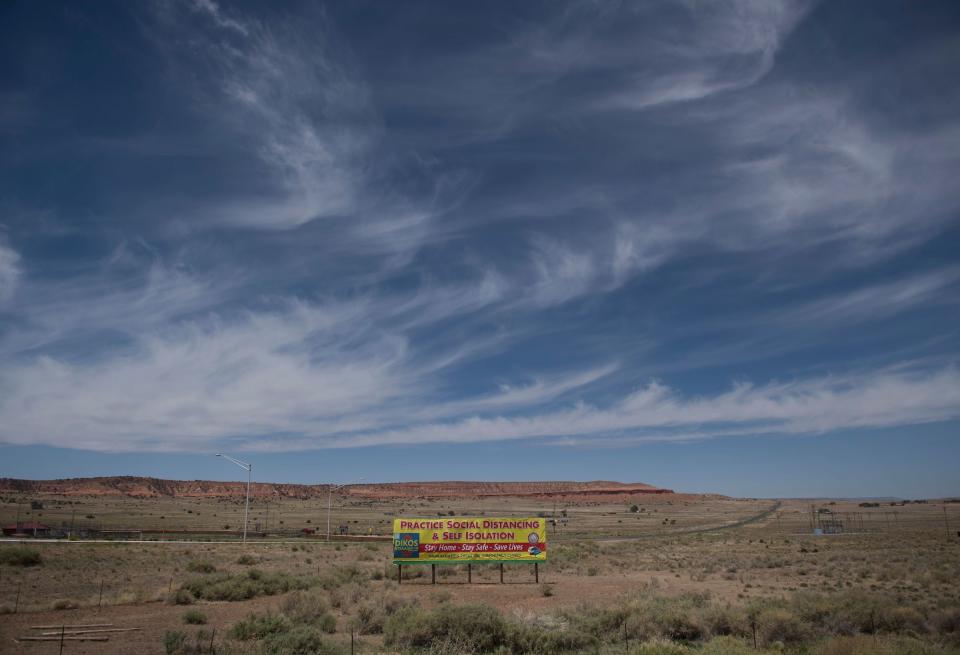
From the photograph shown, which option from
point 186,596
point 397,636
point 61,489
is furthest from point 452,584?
point 61,489

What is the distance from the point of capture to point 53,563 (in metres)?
38.2

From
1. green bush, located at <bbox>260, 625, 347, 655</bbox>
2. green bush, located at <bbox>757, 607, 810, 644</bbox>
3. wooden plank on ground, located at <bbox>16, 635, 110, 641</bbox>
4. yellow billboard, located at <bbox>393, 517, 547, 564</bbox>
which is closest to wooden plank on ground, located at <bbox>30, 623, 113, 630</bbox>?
wooden plank on ground, located at <bbox>16, 635, 110, 641</bbox>

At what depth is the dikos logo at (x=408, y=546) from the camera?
3400 centimetres

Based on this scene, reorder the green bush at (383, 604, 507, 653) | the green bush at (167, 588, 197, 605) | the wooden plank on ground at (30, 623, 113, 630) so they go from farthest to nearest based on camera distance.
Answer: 1. the green bush at (167, 588, 197, 605)
2. the wooden plank on ground at (30, 623, 113, 630)
3. the green bush at (383, 604, 507, 653)

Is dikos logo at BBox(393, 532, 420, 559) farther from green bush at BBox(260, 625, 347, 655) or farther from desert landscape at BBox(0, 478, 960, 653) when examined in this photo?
green bush at BBox(260, 625, 347, 655)

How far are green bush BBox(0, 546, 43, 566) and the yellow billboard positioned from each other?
21976mm

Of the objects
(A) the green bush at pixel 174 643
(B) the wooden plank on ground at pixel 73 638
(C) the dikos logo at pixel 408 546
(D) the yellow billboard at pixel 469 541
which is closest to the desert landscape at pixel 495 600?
(A) the green bush at pixel 174 643

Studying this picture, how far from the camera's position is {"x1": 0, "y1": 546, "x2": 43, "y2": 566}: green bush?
36.5 metres

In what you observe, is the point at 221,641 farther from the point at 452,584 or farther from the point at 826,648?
the point at 452,584

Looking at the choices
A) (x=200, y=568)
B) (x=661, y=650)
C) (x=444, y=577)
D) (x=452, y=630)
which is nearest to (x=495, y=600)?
Result: (x=452, y=630)

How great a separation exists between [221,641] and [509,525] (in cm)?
1881

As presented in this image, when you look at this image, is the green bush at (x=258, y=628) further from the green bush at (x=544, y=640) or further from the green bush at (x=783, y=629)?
the green bush at (x=783, y=629)

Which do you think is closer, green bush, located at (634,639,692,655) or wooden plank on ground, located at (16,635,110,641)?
green bush, located at (634,639,692,655)

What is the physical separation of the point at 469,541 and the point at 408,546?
10.7ft
